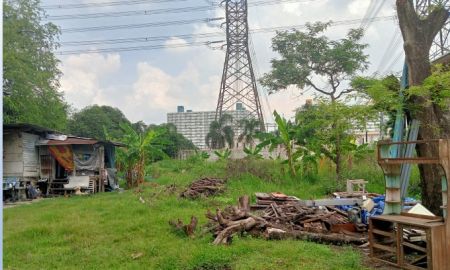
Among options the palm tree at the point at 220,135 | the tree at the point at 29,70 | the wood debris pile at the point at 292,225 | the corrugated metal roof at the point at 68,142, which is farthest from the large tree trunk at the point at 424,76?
the palm tree at the point at 220,135

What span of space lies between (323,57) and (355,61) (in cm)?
190

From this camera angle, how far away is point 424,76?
23.4ft

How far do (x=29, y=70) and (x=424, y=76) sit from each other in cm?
1841

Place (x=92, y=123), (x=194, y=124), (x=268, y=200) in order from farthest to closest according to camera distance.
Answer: (x=194, y=124), (x=92, y=123), (x=268, y=200)

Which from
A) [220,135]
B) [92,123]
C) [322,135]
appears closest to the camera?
[322,135]

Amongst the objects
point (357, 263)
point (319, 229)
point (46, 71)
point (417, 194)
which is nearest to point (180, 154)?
point (46, 71)

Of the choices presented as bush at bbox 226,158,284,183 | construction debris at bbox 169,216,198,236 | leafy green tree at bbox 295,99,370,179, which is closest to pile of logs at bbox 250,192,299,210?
construction debris at bbox 169,216,198,236

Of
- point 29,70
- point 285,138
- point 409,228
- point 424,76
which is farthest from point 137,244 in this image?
point 29,70

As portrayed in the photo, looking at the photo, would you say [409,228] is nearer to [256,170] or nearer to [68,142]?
[256,170]

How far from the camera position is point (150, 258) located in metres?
6.32

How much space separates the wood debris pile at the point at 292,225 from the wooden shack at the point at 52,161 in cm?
1089

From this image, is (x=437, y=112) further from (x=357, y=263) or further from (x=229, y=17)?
(x=229, y=17)

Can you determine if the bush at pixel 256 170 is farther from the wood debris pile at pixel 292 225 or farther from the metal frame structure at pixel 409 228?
the metal frame structure at pixel 409 228

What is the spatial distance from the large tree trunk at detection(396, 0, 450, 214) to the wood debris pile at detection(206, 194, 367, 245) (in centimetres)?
160
